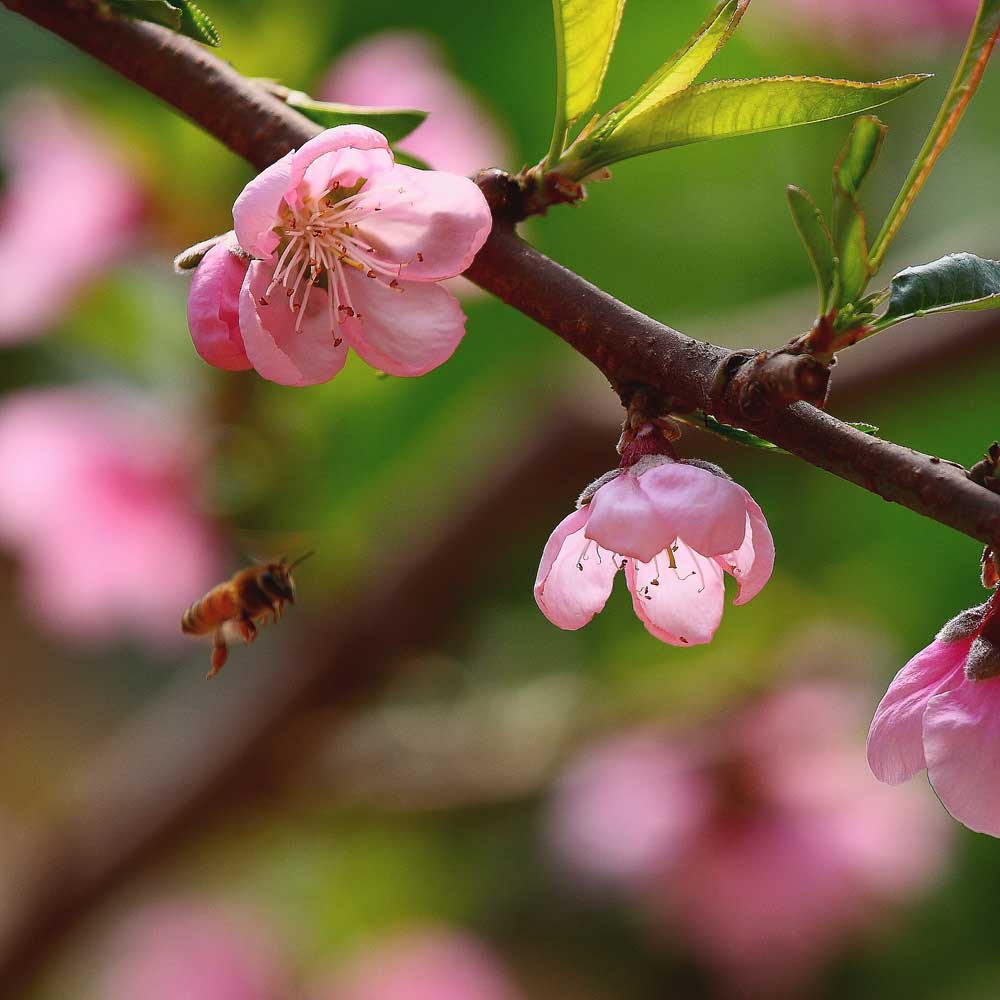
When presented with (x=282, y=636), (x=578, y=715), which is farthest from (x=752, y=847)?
(x=282, y=636)

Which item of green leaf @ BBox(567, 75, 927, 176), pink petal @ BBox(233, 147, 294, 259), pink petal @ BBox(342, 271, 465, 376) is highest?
pink petal @ BBox(233, 147, 294, 259)

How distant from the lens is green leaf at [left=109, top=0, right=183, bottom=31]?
1.31 ft

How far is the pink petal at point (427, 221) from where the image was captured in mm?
376

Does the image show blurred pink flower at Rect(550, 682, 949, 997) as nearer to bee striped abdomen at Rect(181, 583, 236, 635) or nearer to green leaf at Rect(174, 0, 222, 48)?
bee striped abdomen at Rect(181, 583, 236, 635)

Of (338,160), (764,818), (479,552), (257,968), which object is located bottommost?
(257,968)

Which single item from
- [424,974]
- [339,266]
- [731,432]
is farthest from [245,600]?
[424,974]

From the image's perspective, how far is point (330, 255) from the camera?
45 centimetres

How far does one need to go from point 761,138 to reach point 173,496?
91 cm

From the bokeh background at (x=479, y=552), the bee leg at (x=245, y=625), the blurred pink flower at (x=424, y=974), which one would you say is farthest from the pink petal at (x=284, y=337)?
the blurred pink flower at (x=424, y=974)

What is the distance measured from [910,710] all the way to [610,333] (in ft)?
0.47

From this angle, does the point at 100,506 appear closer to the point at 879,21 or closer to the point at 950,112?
the point at 879,21

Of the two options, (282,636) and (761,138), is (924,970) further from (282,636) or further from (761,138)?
(761,138)

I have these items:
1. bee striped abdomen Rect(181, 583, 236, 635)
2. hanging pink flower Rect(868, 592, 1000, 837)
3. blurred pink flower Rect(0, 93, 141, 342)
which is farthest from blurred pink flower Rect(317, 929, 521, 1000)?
hanging pink flower Rect(868, 592, 1000, 837)

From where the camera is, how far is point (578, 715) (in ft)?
4.88
